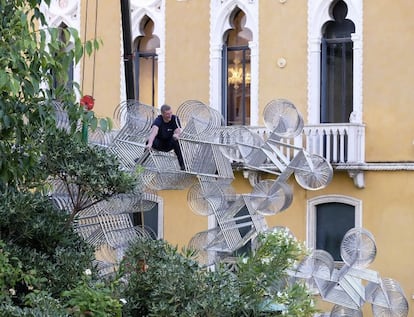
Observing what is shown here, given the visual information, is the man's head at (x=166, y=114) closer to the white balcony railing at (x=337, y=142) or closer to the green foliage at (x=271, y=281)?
the green foliage at (x=271, y=281)

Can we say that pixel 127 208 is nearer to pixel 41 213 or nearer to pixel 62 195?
pixel 62 195

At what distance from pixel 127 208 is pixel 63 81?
4.93 m

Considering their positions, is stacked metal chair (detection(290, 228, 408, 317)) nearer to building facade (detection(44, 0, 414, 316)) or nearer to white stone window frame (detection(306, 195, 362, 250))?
building facade (detection(44, 0, 414, 316))

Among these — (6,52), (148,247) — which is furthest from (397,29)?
(6,52)

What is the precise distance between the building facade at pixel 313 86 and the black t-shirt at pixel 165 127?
14.0ft

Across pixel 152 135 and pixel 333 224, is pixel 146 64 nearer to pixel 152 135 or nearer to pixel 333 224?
pixel 333 224

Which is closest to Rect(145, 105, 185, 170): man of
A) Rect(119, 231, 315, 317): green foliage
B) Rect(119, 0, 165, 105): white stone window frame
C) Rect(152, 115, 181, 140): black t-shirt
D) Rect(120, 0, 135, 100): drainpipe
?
Rect(152, 115, 181, 140): black t-shirt

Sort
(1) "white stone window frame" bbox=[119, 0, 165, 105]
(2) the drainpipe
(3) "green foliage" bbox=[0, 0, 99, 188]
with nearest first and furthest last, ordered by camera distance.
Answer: (3) "green foliage" bbox=[0, 0, 99, 188] < (2) the drainpipe < (1) "white stone window frame" bbox=[119, 0, 165, 105]

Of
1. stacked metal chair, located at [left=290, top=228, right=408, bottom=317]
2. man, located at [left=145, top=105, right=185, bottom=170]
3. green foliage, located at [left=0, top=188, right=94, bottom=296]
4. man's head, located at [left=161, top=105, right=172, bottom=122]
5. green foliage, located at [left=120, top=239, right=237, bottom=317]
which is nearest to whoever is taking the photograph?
green foliage, located at [left=120, top=239, right=237, bottom=317]

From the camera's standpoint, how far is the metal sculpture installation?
14.8 meters

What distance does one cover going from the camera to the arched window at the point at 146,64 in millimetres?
24531

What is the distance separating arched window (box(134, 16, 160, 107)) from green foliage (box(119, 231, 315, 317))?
14.2m

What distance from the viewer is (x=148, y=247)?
10.1 metres

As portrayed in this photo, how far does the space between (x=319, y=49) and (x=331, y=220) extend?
10.9ft
